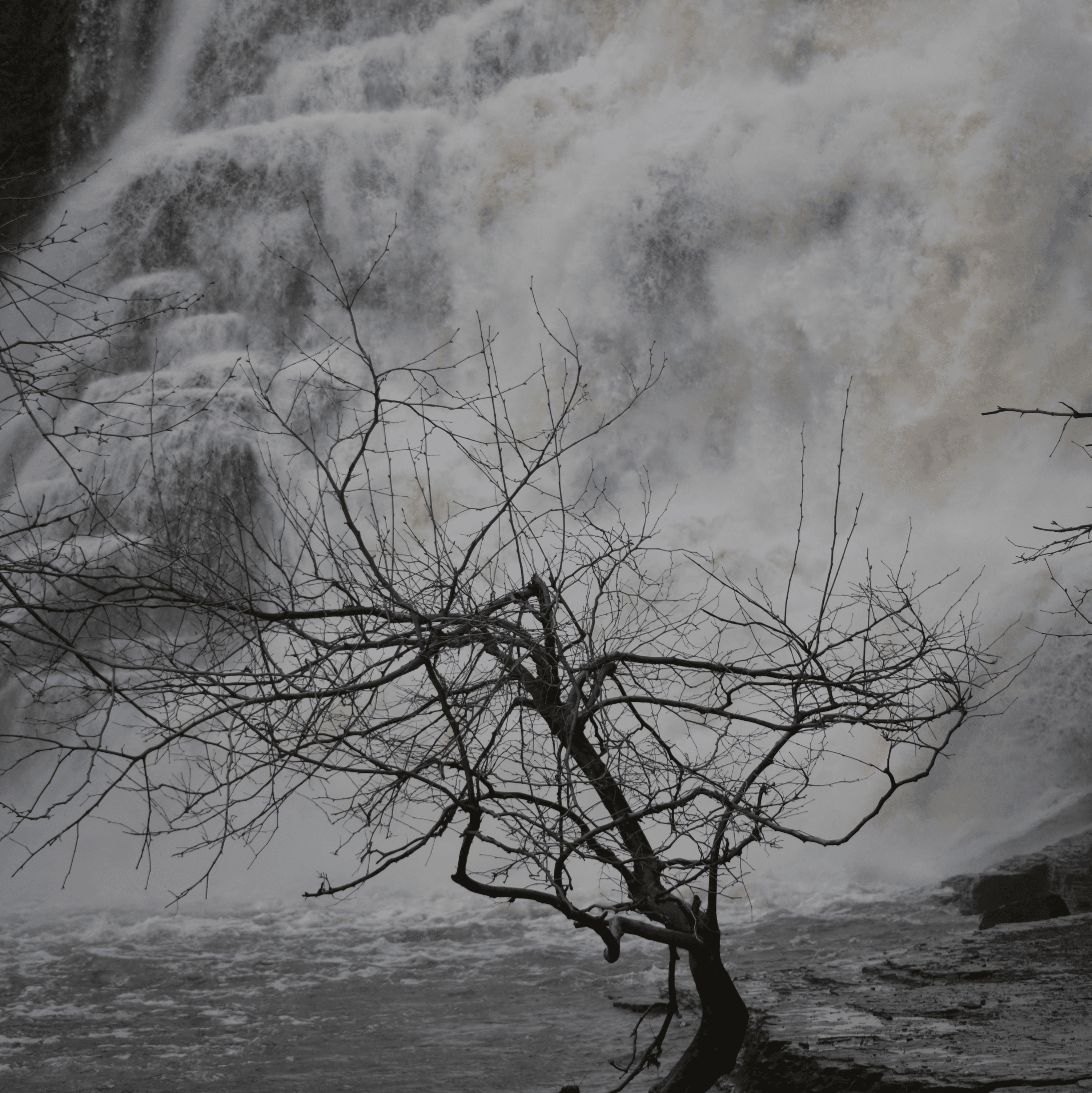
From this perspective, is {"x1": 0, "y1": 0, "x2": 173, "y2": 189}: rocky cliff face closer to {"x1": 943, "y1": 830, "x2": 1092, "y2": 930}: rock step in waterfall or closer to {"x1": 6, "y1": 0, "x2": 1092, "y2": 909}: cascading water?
{"x1": 6, "y1": 0, "x2": 1092, "y2": 909}: cascading water

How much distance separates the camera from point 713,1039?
14.2 feet

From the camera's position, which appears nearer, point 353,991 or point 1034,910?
point 1034,910

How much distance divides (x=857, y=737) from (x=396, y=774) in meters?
11.5

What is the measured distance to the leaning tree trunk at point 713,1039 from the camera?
4281 millimetres

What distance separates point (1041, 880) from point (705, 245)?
957cm

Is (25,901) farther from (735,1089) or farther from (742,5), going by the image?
(742,5)

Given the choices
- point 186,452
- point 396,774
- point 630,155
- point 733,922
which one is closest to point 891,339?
point 630,155

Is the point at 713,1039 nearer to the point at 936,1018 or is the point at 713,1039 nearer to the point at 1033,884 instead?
the point at 936,1018

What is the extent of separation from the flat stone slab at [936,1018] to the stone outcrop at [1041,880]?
66.2 inches

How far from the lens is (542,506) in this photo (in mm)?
16703

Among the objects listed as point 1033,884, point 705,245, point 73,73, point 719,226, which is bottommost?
→ point 1033,884

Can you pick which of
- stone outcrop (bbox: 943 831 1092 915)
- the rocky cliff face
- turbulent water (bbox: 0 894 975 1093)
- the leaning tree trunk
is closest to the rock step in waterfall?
stone outcrop (bbox: 943 831 1092 915)

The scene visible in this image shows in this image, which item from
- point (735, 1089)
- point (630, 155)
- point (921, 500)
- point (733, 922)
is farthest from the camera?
point (630, 155)

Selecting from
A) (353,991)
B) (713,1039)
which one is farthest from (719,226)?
(713,1039)
